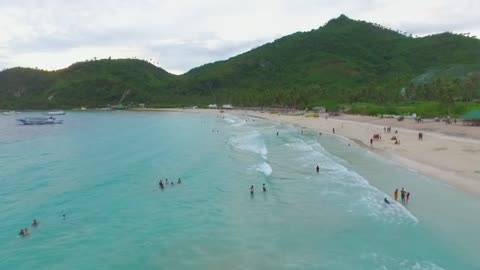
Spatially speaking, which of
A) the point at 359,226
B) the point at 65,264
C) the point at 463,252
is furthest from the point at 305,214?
the point at 65,264

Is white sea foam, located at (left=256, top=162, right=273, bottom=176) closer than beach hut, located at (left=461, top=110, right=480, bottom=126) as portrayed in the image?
Yes

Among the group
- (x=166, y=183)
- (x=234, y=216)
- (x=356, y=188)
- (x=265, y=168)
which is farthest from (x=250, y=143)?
(x=234, y=216)

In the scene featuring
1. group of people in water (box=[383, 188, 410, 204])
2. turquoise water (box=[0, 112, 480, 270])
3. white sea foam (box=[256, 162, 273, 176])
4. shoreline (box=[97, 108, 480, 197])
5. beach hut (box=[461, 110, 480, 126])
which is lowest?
turquoise water (box=[0, 112, 480, 270])

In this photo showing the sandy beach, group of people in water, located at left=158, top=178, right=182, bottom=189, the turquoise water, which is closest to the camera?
the turquoise water

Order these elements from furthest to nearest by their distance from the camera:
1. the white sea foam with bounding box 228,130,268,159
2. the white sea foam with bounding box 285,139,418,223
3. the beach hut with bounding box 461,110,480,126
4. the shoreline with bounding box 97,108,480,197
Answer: the beach hut with bounding box 461,110,480,126
the white sea foam with bounding box 228,130,268,159
the shoreline with bounding box 97,108,480,197
the white sea foam with bounding box 285,139,418,223

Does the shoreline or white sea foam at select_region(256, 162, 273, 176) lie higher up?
the shoreline

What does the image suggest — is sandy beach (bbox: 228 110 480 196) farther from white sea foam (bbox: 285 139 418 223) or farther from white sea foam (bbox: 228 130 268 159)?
white sea foam (bbox: 228 130 268 159)

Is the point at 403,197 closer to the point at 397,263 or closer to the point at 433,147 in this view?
the point at 397,263

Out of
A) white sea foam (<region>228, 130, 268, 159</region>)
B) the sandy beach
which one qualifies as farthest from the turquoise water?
white sea foam (<region>228, 130, 268, 159</region>)
